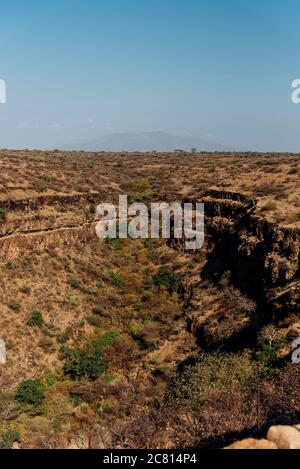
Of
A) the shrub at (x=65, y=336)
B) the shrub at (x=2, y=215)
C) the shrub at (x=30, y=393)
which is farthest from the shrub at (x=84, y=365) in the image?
the shrub at (x=2, y=215)

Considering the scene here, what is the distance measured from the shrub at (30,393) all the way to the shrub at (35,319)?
5.75m

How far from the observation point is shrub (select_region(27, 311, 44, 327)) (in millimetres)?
35281

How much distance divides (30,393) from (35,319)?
7518 mm

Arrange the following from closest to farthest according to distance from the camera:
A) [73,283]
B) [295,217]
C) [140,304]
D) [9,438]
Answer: [9,438], [295,217], [73,283], [140,304]

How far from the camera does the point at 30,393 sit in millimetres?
29219

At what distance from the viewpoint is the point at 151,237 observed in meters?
55.6

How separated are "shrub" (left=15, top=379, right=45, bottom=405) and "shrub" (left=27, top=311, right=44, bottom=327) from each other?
5750 mm

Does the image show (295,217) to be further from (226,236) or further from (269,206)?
(226,236)

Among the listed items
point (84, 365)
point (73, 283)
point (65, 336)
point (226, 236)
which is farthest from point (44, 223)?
point (226, 236)

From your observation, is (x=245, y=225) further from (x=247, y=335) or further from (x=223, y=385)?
(x=223, y=385)

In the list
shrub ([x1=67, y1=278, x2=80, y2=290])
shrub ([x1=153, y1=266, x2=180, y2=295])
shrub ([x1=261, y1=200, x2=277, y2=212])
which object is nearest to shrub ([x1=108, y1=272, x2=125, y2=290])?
shrub ([x1=153, y1=266, x2=180, y2=295])

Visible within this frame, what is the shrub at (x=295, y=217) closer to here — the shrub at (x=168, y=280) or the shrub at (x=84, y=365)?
the shrub at (x=168, y=280)

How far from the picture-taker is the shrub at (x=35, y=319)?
35281mm
